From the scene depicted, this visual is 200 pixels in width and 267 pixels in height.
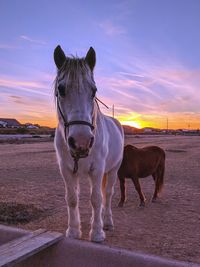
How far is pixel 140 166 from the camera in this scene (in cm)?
641

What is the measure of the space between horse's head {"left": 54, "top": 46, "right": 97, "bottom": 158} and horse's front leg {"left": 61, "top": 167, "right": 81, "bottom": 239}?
764mm

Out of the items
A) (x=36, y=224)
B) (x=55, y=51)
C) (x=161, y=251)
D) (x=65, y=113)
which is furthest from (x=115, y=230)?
(x=55, y=51)

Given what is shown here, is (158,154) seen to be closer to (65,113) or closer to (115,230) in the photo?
(115,230)

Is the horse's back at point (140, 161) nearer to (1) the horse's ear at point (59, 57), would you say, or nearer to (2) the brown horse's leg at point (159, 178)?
(2) the brown horse's leg at point (159, 178)

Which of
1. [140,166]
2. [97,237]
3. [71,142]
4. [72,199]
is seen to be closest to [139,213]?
[140,166]

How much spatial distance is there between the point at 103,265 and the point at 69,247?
1.34ft

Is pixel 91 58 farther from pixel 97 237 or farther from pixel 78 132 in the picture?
pixel 97 237

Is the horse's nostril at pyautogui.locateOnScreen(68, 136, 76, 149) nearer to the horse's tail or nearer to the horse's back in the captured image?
the horse's back

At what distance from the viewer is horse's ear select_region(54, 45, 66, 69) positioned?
320 cm

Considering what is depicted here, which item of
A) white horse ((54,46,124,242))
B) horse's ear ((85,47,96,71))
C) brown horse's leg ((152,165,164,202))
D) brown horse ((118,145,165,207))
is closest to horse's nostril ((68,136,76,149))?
white horse ((54,46,124,242))

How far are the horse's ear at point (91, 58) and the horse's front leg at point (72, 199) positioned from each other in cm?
128

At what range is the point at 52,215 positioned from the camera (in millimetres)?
5328

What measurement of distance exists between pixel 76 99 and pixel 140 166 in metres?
3.86

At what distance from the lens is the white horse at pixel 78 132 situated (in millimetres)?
2764
